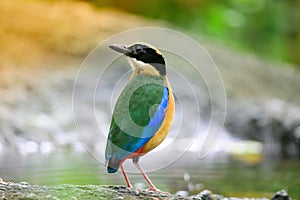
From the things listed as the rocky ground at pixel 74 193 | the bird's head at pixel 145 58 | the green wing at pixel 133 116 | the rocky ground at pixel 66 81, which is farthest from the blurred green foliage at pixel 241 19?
the rocky ground at pixel 74 193

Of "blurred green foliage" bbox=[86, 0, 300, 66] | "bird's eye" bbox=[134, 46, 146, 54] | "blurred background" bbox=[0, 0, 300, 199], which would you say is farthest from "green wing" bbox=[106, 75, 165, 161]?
"blurred green foliage" bbox=[86, 0, 300, 66]

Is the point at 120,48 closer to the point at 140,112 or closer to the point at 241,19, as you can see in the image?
the point at 140,112

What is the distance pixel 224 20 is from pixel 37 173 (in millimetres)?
7906

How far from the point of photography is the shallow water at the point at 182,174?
571 centimetres

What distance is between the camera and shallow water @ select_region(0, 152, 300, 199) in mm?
5707

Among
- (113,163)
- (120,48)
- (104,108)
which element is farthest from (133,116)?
(104,108)

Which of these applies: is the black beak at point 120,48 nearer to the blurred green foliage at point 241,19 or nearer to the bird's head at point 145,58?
the bird's head at point 145,58

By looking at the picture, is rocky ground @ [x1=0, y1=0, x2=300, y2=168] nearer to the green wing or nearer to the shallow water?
the shallow water

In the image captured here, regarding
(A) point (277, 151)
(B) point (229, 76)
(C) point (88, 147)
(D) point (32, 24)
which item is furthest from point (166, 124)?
(D) point (32, 24)

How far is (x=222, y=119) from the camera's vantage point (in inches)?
345

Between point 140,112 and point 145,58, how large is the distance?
30 centimetres

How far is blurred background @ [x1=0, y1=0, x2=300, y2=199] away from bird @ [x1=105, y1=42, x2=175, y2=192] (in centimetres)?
171

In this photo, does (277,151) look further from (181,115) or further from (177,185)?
(177,185)

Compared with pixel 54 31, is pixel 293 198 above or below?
below
